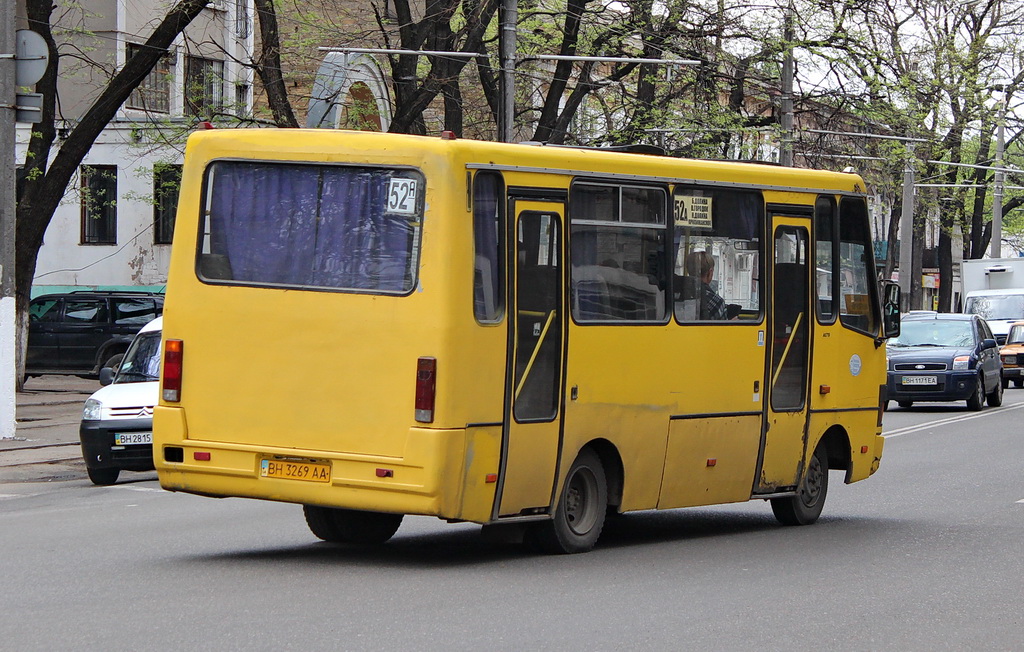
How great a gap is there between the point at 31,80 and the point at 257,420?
12.6 metres

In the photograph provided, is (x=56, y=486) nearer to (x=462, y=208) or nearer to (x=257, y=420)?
(x=257, y=420)

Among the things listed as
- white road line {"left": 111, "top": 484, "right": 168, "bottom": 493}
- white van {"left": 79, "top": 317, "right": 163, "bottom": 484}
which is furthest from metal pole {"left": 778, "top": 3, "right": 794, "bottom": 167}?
white road line {"left": 111, "top": 484, "right": 168, "bottom": 493}

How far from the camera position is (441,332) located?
9531 millimetres

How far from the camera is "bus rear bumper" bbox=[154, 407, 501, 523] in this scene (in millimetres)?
9484

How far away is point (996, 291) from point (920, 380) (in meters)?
16.1

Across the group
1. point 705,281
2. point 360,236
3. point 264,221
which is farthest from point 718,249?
point 264,221

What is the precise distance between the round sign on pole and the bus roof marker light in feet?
38.8

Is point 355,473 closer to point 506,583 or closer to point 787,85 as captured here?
point 506,583

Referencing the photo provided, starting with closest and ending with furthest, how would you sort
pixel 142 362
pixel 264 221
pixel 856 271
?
pixel 264 221
pixel 856 271
pixel 142 362

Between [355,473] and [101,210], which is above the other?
[101,210]

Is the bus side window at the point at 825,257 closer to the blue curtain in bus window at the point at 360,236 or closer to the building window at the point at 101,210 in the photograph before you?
the blue curtain in bus window at the point at 360,236

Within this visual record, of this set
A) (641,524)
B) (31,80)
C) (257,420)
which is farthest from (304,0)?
(257,420)

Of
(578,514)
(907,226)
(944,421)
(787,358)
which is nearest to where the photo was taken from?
(578,514)

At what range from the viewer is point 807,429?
12.9 m
